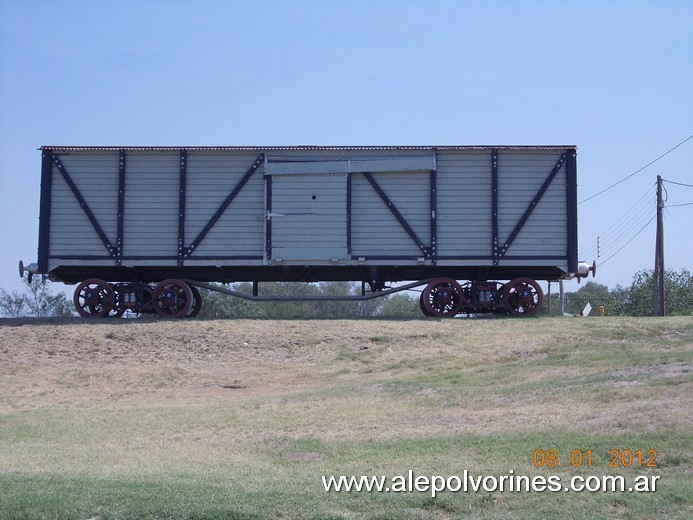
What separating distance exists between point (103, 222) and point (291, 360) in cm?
862

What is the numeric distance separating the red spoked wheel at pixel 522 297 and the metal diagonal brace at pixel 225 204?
822cm

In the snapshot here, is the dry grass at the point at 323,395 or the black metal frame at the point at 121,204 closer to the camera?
the dry grass at the point at 323,395

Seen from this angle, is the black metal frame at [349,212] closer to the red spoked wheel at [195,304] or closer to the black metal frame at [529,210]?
the black metal frame at [529,210]

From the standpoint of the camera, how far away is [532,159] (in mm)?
27172

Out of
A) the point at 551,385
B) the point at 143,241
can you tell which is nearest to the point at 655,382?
the point at 551,385

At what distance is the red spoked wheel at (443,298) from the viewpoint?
88.1 ft

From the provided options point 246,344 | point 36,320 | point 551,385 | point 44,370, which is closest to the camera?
point 551,385

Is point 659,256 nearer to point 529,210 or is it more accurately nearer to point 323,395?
point 529,210

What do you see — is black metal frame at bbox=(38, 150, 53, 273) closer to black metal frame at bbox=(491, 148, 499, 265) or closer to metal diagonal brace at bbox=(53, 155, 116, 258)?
metal diagonal brace at bbox=(53, 155, 116, 258)

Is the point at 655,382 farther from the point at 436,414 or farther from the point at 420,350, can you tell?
the point at 420,350

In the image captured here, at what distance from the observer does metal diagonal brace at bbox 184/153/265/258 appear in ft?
88.5
